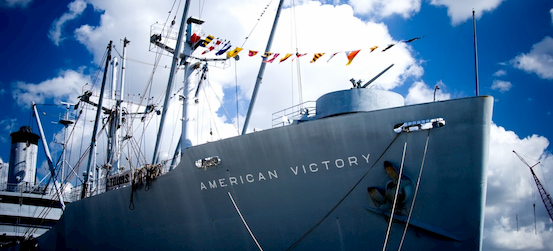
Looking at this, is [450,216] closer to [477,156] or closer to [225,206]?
[477,156]

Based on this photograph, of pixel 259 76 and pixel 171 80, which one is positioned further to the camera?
pixel 259 76

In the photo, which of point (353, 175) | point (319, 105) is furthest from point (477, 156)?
point (319, 105)

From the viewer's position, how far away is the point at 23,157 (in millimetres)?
25750

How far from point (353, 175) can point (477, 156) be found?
2673 millimetres

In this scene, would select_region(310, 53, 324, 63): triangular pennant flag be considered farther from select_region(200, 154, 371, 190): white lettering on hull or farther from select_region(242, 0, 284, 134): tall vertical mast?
select_region(200, 154, 371, 190): white lettering on hull

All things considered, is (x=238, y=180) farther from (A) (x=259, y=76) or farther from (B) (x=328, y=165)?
(A) (x=259, y=76)

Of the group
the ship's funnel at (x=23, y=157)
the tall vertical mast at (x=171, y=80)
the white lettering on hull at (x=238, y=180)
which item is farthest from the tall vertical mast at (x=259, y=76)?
the ship's funnel at (x=23, y=157)

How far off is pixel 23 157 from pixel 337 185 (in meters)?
24.2

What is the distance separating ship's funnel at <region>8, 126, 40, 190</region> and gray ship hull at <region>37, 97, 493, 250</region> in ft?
60.5

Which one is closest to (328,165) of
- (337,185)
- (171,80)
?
(337,185)

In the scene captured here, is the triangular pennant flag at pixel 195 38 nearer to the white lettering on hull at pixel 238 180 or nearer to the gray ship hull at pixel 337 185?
the gray ship hull at pixel 337 185

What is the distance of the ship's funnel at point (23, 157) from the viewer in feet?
82.3

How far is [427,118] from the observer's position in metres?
8.85

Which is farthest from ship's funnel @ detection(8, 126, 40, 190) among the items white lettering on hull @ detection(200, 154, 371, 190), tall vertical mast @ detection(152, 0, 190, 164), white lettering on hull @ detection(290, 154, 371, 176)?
white lettering on hull @ detection(290, 154, 371, 176)
